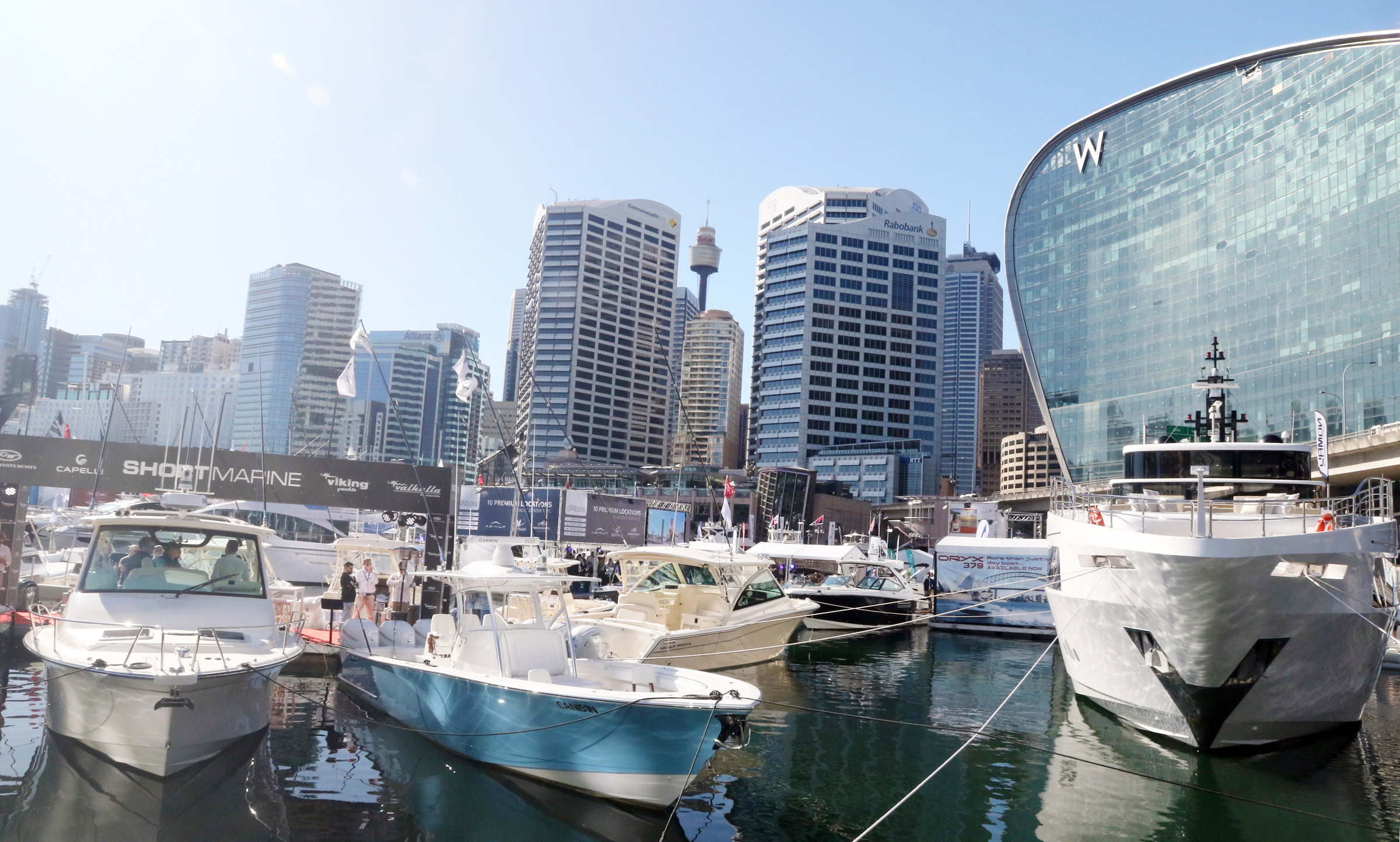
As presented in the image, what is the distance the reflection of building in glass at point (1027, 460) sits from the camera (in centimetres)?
17150

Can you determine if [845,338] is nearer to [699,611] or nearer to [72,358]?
[699,611]

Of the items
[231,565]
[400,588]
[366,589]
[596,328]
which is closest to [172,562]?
[231,565]

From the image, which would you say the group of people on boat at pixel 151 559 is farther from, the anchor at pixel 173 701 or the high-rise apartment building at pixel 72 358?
the high-rise apartment building at pixel 72 358

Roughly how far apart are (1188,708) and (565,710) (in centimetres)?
949

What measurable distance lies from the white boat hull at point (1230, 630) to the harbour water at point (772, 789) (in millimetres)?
675

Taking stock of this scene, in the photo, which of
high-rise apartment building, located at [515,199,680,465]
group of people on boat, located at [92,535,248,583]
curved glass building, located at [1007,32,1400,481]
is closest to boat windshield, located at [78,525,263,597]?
group of people on boat, located at [92,535,248,583]

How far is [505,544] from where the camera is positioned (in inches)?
483

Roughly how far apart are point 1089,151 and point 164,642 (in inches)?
3553

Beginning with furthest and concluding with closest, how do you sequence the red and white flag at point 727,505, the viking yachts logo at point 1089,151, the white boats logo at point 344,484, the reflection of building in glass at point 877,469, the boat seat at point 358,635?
1. the reflection of building in glass at point 877,469
2. the viking yachts logo at point 1089,151
3. the red and white flag at point 727,505
4. the white boats logo at point 344,484
5. the boat seat at point 358,635

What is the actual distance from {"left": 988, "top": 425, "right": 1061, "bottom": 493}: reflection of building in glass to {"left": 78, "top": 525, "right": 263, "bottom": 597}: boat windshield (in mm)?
169187

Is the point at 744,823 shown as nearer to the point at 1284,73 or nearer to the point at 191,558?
the point at 191,558

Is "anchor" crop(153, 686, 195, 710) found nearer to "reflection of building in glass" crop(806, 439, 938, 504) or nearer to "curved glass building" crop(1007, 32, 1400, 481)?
"curved glass building" crop(1007, 32, 1400, 481)

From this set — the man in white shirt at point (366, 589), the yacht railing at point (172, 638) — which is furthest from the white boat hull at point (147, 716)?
the man in white shirt at point (366, 589)

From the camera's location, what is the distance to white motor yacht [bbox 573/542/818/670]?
18125 mm
